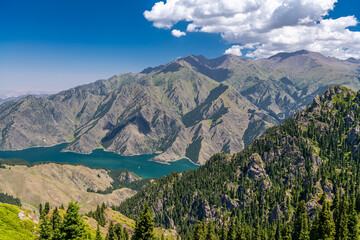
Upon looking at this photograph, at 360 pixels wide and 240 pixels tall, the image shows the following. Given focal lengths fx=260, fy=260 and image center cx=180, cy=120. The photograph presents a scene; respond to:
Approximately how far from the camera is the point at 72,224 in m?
39.5

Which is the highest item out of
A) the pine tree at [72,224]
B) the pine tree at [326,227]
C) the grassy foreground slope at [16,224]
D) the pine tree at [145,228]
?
the pine tree at [72,224]

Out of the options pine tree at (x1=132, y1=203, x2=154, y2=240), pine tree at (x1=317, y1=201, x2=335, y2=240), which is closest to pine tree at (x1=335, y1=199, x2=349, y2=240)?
pine tree at (x1=317, y1=201, x2=335, y2=240)

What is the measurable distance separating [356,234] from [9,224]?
332 ft

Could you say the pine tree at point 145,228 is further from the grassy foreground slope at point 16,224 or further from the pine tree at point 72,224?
the grassy foreground slope at point 16,224

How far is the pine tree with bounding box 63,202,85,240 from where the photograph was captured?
128ft

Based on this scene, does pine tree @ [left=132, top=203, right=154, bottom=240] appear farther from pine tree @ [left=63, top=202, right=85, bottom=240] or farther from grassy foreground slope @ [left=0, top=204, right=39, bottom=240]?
grassy foreground slope @ [left=0, top=204, right=39, bottom=240]

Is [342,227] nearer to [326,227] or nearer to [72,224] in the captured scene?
[326,227]

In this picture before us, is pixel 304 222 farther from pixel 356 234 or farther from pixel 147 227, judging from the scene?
pixel 147 227

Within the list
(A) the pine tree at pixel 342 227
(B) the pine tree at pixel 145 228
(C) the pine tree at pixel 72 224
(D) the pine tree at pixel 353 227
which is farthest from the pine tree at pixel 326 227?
(C) the pine tree at pixel 72 224

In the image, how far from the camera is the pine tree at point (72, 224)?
128ft

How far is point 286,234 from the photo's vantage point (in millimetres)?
95750

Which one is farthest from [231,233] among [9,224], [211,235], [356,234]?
[9,224]

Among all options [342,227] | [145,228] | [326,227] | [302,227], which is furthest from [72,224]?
[342,227]

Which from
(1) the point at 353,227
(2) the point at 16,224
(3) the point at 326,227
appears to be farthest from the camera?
(1) the point at 353,227
